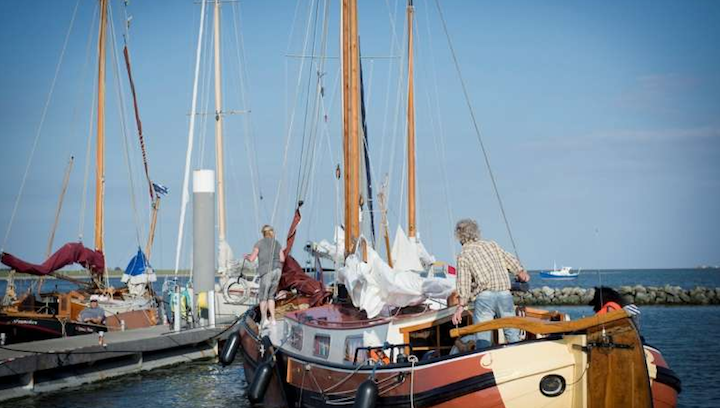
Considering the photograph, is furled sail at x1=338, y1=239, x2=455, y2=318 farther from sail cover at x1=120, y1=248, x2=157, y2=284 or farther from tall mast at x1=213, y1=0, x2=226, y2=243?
tall mast at x1=213, y1=0, x2=226, y2=243

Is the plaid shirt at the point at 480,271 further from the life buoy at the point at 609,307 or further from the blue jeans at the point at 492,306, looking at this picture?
the life buoy at the point at 609,307

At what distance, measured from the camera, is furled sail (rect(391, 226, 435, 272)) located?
2520 cm

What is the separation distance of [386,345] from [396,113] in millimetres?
19889

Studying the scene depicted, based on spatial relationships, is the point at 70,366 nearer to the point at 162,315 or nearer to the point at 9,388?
the point at 9,388

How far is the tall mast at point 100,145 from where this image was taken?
30.2 m

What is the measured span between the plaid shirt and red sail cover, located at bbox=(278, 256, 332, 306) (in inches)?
277

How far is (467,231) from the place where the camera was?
416 inches

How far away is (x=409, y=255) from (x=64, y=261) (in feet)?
35.1

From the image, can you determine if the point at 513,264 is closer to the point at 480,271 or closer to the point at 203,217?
the point at 480,271

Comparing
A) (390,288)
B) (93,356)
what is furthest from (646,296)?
(390,288)

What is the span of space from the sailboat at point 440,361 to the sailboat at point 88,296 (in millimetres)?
11004

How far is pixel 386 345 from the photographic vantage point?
10.5m

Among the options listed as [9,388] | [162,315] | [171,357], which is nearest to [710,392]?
[171,357]

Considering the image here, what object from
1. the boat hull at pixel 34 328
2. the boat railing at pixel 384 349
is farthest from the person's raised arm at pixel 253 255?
the boat hull at pixel 34 328
